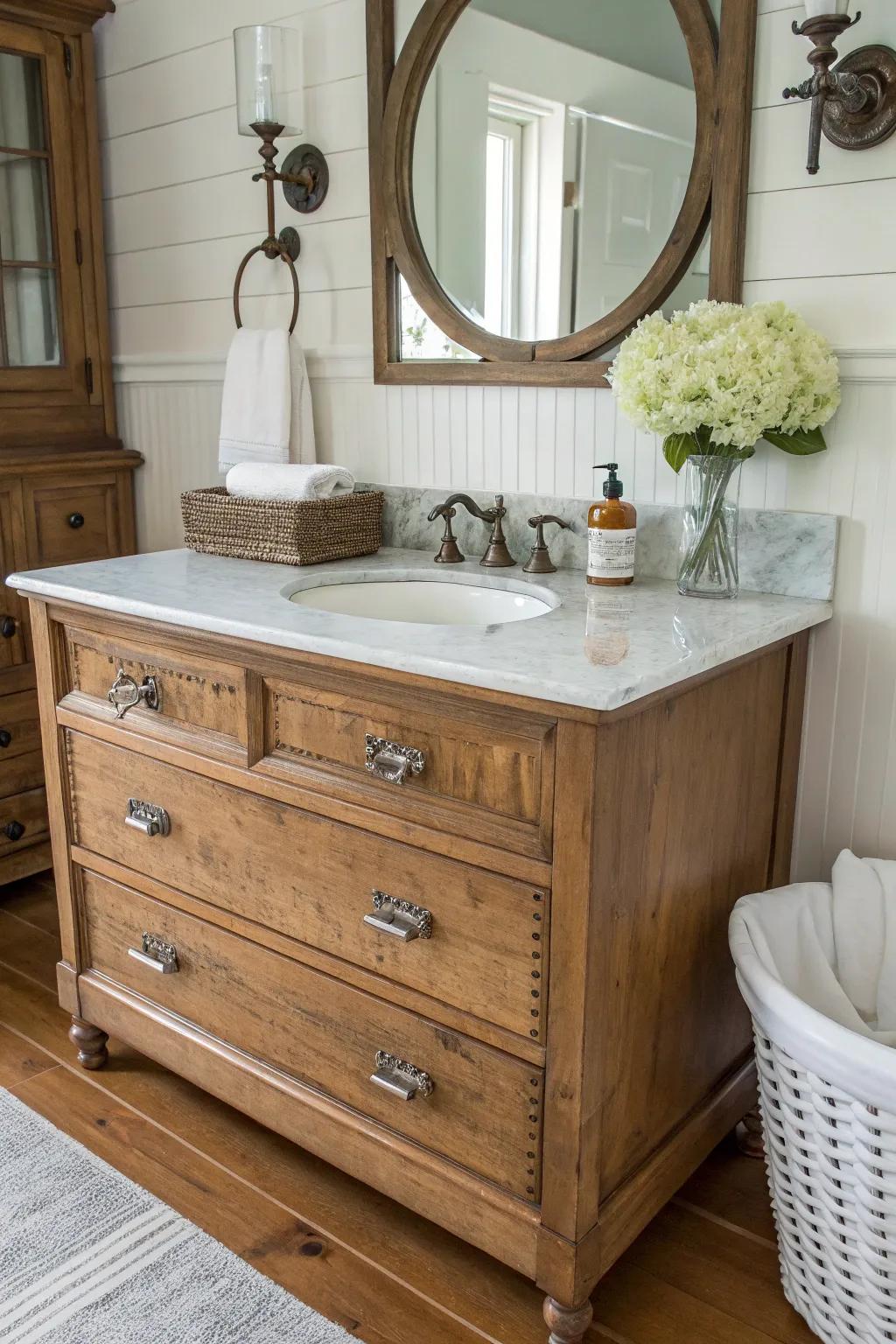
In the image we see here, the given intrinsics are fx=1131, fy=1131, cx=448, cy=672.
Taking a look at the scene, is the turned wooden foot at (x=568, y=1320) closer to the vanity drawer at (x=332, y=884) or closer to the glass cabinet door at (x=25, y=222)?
the vanity drawer at (x=332, y=884)

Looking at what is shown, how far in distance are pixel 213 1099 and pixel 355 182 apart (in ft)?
5.27

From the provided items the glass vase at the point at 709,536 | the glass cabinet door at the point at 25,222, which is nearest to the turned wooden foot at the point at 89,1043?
the glass vase at the point at 709,536

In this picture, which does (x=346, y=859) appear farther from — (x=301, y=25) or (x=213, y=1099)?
(x=301, y=25)

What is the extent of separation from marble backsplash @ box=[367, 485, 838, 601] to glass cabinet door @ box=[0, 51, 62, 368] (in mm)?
A: 935

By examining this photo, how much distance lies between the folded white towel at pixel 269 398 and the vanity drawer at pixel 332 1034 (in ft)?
2.83

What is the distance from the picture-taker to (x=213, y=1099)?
1857 mm

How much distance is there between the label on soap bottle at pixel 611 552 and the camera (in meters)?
1.64

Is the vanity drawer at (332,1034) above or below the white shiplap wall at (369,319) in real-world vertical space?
below

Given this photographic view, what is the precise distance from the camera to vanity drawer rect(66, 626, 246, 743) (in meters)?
1.56

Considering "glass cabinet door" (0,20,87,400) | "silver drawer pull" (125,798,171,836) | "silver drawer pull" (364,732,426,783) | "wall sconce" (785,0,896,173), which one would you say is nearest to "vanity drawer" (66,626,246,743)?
"silver drawer pull" (125,798,171,836)

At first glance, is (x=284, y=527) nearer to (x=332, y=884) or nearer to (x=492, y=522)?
(x=492, y=522)

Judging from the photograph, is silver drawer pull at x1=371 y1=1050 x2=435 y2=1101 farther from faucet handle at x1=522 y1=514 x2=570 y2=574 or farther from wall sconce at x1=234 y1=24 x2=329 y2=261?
wall sconce at x1=234 y1=24 x2=329 y2=261

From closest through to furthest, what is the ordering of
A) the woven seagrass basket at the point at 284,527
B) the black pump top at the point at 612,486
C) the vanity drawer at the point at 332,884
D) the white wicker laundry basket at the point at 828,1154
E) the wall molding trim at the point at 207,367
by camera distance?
the white wicker laundry basket at the point at 828,1154 < the vanity drawer at the point at 332,884 < the black pump top at the point at 612,486 < the woven seagrass basket at the point at 284,527 < the wall molding trim at the point at 207,367

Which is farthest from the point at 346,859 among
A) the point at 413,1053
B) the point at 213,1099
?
the point at 213,1099
